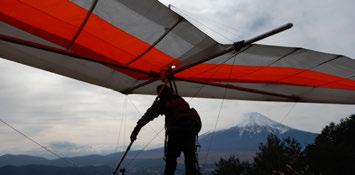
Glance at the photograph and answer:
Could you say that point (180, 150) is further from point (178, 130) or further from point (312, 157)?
point (312, 157)

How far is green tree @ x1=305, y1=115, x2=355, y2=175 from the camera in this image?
66.7m

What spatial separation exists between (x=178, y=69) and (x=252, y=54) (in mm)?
1662

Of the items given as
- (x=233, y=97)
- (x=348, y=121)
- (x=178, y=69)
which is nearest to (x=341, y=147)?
(x=348, y=121)

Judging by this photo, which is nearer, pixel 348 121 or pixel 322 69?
pixel 322 69

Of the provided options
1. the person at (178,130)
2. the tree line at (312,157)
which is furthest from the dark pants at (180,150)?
the tree line at (312,157)

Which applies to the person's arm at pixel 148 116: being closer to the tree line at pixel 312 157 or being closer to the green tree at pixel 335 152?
the tree line at pixel 312 157

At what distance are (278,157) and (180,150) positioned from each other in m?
76.7

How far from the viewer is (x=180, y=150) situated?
674cm

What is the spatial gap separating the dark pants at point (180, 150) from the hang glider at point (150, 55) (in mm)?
1962

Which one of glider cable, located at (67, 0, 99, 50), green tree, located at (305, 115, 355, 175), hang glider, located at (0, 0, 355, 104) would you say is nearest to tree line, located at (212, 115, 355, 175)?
green tree, located at (305, 115, 355, 175)

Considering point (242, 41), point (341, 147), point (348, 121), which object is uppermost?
point (348, 121)

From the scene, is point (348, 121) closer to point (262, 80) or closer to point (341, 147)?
point (341, 147)

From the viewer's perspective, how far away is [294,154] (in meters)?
80.9

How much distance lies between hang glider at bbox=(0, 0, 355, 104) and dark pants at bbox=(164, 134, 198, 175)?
6.44 feet
